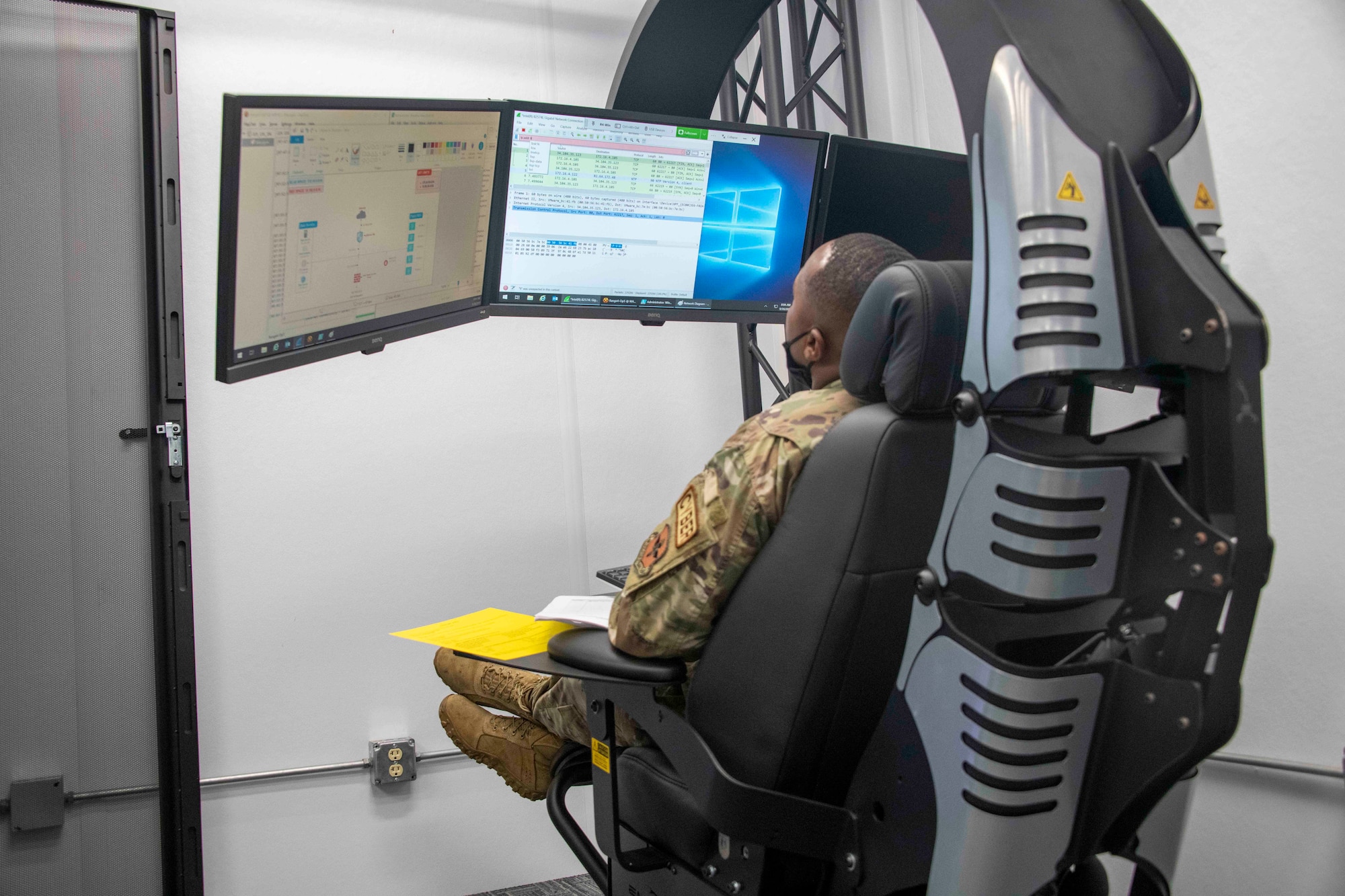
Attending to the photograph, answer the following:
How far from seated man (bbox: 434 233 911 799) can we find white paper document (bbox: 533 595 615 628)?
5 cm

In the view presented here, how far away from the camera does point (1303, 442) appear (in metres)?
1.68

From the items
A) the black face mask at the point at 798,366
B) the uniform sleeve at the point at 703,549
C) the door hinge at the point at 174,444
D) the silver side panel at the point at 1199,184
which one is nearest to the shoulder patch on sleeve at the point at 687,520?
the uniform sleeve at the point at 703,549

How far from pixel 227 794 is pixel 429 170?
159cm

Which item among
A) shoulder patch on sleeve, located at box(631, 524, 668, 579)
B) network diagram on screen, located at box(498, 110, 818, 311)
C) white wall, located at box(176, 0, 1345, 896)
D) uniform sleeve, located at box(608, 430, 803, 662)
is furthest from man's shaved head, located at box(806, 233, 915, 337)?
white wall, located at box(176, 0, 1345, 896)

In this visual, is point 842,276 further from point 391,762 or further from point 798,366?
point 391,762

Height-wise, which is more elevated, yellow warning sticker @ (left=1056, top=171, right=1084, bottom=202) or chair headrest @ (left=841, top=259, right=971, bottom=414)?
yellow warning sticker @ (left=1056, top=171, right=1084, bottom=202)

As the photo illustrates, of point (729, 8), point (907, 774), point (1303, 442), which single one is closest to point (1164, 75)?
point (907, 774)

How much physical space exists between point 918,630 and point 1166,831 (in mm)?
347

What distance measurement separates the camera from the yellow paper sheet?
1.40m

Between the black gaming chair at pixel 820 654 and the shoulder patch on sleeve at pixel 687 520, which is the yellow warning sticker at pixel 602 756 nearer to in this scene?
the black gaming chair at pixel 820 654

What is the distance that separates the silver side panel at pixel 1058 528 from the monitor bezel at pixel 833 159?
1330 millimetres

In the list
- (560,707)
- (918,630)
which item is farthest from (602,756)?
(918,630)

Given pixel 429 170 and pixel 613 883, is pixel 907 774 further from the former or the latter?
pixel 429 170

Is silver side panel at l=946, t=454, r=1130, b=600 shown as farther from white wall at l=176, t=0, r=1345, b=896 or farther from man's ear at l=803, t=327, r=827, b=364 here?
white wall at l=176, t=0, r=1345, b=896
